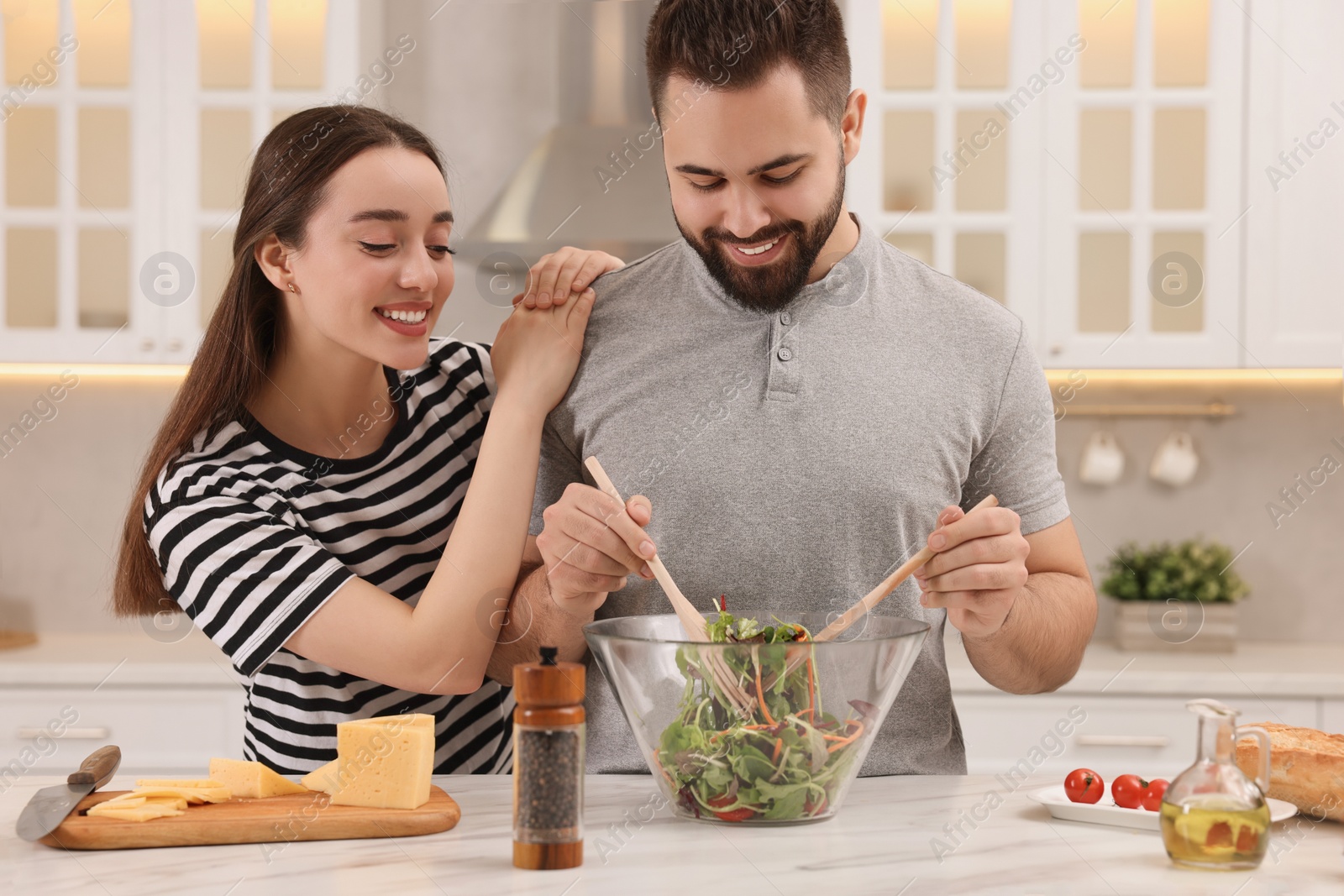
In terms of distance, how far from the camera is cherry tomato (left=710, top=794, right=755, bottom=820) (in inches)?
39.4

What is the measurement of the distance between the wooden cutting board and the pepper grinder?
0.13 metres

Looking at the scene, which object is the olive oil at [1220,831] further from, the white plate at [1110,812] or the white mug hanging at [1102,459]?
the white mug hanging at [1102,459]

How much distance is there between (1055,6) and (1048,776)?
203cm

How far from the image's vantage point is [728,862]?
35.7 inches

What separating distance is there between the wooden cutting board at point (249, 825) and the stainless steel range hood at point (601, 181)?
1.85m

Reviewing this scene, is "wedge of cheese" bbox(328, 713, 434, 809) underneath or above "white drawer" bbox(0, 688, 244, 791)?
above

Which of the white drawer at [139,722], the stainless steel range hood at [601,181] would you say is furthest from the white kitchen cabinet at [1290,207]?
the white drawer at [139,722]

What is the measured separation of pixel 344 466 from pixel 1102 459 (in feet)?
7.08

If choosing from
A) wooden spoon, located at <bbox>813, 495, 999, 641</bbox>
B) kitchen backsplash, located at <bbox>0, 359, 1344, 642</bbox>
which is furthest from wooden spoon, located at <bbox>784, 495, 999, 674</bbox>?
kitchen backsplash, located at <bbox>0, 359, 1344, 642</bbox>

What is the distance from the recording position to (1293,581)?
2963 mm

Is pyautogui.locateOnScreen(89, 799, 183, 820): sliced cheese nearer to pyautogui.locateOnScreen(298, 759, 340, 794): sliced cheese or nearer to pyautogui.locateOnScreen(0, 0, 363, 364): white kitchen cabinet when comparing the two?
pyautogui.locateOnScreen(298, 759, 340, 794): sliced cheese

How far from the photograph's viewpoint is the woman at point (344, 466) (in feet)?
4.07

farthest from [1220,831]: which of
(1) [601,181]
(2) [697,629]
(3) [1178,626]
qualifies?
(1) [601,181]

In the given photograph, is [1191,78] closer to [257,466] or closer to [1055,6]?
[1055,6]
